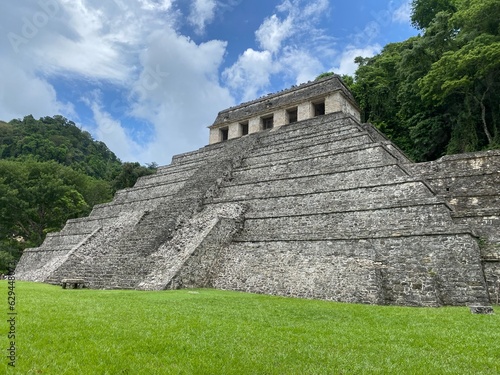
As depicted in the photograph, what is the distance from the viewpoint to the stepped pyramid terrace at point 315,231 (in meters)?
9.07

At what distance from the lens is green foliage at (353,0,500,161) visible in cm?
1738

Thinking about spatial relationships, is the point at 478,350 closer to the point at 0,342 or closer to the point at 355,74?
the point at 0,342

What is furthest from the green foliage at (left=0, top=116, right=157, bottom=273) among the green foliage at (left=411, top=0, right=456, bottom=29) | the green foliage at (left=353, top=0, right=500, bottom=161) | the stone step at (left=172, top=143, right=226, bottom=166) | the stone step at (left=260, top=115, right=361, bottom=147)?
the green foliage at (left=411, top=0, right=456, bottom=29)

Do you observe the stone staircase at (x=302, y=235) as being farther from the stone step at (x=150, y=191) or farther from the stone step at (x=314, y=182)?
the stone step at (x=150, y=191)

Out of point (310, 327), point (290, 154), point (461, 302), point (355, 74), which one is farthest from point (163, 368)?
point (355, 74)

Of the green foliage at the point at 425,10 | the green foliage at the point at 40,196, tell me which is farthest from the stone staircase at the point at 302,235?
the green foliage at the point at 425,10

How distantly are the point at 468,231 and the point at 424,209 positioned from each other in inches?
59.4

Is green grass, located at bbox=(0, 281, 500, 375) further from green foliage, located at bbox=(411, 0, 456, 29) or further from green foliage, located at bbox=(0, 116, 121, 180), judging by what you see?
green foliage, located at bbox=(0, 116, 121, 180)

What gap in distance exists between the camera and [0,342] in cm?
431

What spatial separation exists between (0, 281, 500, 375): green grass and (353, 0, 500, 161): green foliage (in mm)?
13785

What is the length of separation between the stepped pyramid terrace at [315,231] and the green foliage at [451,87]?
13.3 feet

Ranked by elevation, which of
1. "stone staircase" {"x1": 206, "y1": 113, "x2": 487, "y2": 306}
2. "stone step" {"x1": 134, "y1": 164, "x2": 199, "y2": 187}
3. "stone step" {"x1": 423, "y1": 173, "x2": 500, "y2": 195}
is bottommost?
"stone staircase" {"x1": 206, "y1": 113, "x2": 487, "y2": 306}

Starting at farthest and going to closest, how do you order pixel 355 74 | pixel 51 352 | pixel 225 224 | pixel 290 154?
pixel 355 74 < pixel 290 154 < pixel 225 224 < pixel 51 352

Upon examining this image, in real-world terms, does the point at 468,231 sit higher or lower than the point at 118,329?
higher
